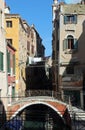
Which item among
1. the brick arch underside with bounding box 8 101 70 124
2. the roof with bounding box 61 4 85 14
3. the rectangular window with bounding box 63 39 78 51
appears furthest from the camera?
the rectangular window with bounding box 63 39 78 51

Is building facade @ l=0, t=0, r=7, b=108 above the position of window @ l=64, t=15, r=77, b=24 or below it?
below

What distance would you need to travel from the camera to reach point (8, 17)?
47312 mm

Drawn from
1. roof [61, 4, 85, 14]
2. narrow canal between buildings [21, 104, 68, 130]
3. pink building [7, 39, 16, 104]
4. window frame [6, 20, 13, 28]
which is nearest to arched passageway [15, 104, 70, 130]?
narrow canal between buildings [21, 104, 68, 130]

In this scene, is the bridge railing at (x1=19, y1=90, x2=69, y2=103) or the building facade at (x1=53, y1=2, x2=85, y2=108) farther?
the building facade at (x1=53, y1=2, x2=85, y2=108)

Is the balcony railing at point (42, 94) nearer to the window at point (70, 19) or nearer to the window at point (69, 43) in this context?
the window at point (69, 43)

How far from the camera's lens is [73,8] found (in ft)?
149

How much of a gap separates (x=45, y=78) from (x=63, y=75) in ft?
66.2

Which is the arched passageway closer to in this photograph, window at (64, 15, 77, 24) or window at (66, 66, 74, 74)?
window at (66, 66, 74, 74)

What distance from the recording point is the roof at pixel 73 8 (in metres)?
45.4

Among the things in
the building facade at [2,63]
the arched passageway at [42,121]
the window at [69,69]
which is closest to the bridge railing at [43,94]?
the arched passageway at [42,121]

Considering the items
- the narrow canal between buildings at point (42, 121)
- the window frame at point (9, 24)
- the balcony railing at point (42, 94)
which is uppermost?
the window frame at point (9, 24)

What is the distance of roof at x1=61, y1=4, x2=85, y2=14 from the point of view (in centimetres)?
4544

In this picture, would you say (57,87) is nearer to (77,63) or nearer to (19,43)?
(77,63)

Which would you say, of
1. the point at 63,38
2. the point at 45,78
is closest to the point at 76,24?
the point at 63,38
